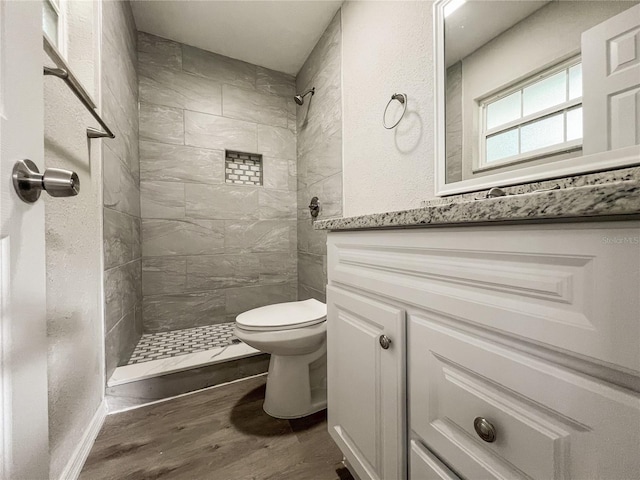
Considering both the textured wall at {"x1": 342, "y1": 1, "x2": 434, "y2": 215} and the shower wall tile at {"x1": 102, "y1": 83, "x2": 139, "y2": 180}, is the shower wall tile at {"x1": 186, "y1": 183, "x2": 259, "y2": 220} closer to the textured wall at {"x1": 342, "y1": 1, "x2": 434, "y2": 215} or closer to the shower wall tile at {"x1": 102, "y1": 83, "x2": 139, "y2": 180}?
the shower wall tile at {"x1": 102, "y1": 83, "x2": 139, "y2": 180}

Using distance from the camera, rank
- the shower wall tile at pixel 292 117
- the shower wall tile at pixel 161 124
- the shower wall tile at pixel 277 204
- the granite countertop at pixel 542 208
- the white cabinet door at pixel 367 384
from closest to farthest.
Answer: the granite countertop at pixel 542 208
the white cabinet door at pixel 367 384
the shower wall tile at pixel 161 124
the shower wall tile at pixel 277 204
the shower wall tile at pixel 292 117

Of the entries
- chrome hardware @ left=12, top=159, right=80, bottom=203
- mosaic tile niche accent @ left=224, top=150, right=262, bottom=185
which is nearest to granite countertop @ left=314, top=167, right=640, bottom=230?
chrome hardware @ left=12, top=159, right=80, bottom=203

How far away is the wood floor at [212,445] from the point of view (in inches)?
35.8

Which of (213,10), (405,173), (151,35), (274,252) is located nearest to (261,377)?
(274,252)

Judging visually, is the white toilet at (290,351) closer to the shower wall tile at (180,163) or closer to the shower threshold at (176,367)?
the shower threshold at (176,367)

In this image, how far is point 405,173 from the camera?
122cm

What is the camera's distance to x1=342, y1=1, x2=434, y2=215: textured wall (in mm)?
1123

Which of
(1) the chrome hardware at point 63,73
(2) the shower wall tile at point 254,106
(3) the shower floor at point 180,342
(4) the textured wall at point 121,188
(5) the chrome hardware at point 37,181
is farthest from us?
(2) the shower wall tile at point 254,106

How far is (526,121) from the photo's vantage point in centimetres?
80

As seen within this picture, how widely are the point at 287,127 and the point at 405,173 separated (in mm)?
1514

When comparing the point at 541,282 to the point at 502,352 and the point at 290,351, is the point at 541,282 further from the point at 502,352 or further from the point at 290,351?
the point at 290,351

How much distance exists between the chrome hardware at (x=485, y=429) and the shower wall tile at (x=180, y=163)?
214 centimetres

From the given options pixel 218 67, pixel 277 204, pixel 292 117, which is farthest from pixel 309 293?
pixel 218 67

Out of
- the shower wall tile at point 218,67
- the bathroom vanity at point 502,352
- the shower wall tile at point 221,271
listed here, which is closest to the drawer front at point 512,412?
the bathroom vanity at point 502,352
